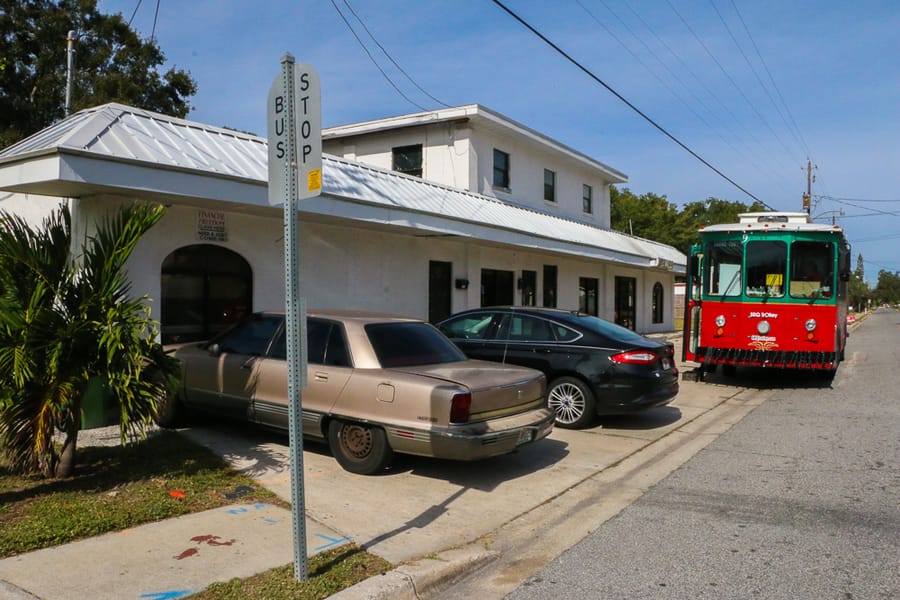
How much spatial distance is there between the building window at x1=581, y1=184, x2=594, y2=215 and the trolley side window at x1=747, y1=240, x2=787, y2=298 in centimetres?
1289

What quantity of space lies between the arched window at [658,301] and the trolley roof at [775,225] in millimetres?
15540

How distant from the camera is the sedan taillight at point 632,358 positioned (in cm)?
897

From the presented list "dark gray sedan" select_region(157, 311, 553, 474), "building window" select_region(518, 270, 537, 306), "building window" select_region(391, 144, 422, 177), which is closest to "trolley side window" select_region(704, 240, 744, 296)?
"building window" select_region(518, 270, 537, 306)

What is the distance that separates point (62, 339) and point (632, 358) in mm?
6354

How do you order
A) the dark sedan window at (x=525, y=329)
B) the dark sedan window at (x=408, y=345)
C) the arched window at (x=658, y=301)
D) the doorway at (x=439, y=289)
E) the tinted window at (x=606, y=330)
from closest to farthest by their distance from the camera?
1. the dark sedan window at (x=408, y=345)
2. the tinted window at (x=606, y=330)
3. the dark sedan window at (x=525, y=329)
4. the doorway at (x=439, y=289)
5. the arched window at (x=658, y=301)

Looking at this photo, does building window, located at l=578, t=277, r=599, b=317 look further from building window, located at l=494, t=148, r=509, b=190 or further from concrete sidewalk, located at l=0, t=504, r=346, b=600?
concrete sidewalk, located at l=0, t=504, r=346, b=600

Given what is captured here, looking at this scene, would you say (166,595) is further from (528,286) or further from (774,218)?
(528,286)

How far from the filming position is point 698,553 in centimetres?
489

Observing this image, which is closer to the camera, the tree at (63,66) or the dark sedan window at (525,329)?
the dark sedan window at (525,329)

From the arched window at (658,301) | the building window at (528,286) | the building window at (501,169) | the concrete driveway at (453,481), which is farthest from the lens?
the arched window at (658,301)

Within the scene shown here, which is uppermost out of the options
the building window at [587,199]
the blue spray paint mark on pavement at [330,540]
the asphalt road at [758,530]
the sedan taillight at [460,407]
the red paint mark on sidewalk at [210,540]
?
the building window at [587,199]

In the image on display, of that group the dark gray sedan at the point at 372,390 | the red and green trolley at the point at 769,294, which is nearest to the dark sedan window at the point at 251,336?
the dark gray sedan at the point at 372,390

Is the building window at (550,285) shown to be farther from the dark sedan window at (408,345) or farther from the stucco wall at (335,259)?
the dark sedan window at (408,345)

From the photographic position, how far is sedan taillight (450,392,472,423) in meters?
6.07
